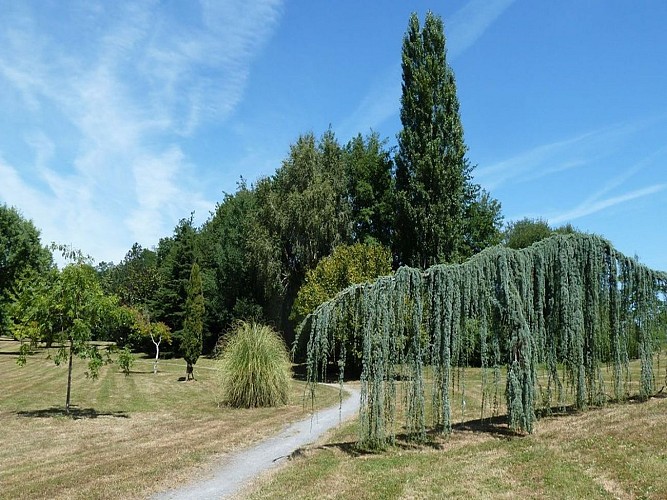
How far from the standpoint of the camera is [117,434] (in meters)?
12.1

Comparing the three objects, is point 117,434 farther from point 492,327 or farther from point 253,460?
point 492,327

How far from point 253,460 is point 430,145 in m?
20.5

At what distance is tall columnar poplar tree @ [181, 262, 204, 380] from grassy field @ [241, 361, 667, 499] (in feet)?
48.3

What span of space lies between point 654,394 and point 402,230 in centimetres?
1846

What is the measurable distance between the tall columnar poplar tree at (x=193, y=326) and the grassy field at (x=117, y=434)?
1428 millimetres

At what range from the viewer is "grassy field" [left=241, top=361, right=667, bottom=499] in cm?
654

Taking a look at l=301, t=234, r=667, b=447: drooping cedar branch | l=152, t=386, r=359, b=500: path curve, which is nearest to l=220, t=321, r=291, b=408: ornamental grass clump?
l=152, t=386, r=359, b=500: path curve

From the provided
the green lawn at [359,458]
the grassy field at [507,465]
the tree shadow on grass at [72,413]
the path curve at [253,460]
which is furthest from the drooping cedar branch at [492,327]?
the tree shadow on grass at [72,413]

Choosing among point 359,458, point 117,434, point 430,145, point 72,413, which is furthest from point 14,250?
point 359,458

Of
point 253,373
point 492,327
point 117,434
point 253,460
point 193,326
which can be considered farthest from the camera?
point 193,326

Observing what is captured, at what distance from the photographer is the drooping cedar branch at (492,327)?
8.74 metres

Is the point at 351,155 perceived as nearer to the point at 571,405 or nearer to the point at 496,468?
the point at 571,405

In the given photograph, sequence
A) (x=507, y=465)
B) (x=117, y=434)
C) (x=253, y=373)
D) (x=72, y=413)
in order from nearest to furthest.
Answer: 1. (x=507, y=465)
2. (x=117, y=434)
3. (x=72, y=413)
4. (x=253, y=373)

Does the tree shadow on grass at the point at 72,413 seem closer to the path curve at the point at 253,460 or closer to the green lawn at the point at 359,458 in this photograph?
the green lawn at the point at 359,458
